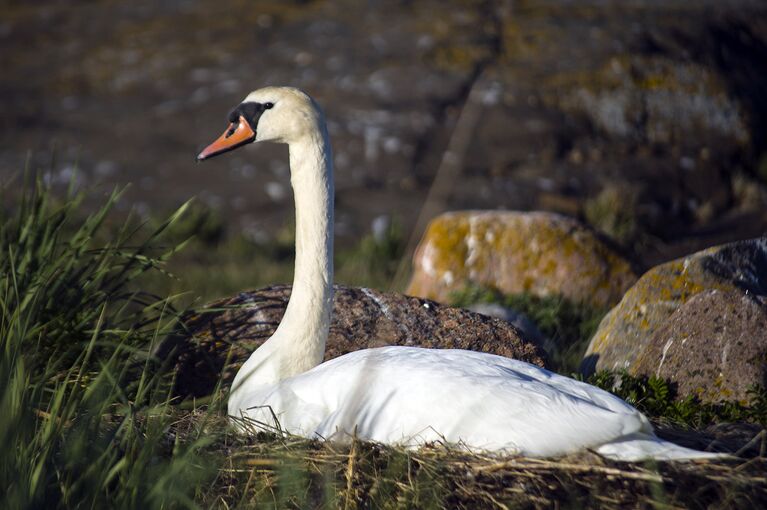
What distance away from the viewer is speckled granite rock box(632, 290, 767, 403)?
4.01 metres

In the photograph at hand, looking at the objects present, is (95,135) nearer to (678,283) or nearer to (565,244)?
(565,244)

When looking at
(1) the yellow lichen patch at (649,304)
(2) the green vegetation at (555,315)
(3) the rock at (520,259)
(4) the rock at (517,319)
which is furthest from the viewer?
(3) the rock at (520,259)

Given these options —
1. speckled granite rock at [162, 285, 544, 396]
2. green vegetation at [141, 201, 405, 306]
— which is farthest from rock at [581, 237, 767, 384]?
green vegetation at [141, 201, 405, 306]

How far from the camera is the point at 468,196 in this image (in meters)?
10.3

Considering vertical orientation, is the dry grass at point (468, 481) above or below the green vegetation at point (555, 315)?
above

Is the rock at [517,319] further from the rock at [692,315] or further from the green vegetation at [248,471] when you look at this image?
the green vegetation at [248,471]

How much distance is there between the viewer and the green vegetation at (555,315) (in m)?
5.69

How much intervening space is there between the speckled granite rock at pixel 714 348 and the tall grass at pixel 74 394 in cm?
218

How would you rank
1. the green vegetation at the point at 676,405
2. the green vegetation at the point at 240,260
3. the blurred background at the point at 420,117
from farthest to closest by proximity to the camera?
the blurred background at the point at 420,117
the green vegetation at the point at 240,260
the green vegetation at the point at 676,405

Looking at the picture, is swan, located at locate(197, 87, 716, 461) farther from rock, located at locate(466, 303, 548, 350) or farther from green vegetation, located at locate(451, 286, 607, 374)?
green vegetation, located at locate(451, 286, 607, 374)

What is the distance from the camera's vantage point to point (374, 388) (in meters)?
3.23

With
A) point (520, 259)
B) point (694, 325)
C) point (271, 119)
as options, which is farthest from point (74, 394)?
point (520, 259)

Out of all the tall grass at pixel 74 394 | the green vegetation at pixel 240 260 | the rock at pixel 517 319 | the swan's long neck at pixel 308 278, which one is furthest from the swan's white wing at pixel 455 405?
the green vegetation at pixel 240 260

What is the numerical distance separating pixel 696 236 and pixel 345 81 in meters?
4.56
